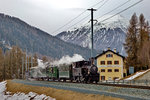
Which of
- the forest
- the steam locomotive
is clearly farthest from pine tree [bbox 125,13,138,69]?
the steam locomotive

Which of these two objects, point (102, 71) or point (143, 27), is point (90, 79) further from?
point (143, 27)

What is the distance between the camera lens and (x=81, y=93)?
2458 centimetres

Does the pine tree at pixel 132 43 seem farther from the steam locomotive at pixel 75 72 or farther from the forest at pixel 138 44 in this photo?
the steam locomotive at pixel 75 72

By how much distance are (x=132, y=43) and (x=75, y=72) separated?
4776 centimetres

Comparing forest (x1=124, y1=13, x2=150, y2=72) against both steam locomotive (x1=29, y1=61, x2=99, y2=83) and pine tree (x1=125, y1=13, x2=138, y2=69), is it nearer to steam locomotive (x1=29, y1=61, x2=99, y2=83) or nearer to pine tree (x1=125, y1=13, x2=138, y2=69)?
pine tree (x1=125, y1=13, x2=138, y2=69)

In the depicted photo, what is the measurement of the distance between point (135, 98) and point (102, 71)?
72698mm

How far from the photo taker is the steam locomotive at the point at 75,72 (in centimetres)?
3831

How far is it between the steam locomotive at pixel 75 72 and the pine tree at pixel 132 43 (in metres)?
32.5

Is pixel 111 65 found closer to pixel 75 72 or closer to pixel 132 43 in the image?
pixel 132 43

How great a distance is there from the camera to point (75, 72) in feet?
137

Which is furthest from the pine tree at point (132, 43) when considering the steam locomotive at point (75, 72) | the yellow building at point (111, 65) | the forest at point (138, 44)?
the steam locomotive at point (75, 72)

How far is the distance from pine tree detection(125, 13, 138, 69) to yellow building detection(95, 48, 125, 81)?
465 cm

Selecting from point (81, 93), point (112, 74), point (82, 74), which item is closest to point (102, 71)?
point (112, 74)

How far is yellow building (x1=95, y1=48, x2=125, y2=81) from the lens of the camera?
88675 millimetres
